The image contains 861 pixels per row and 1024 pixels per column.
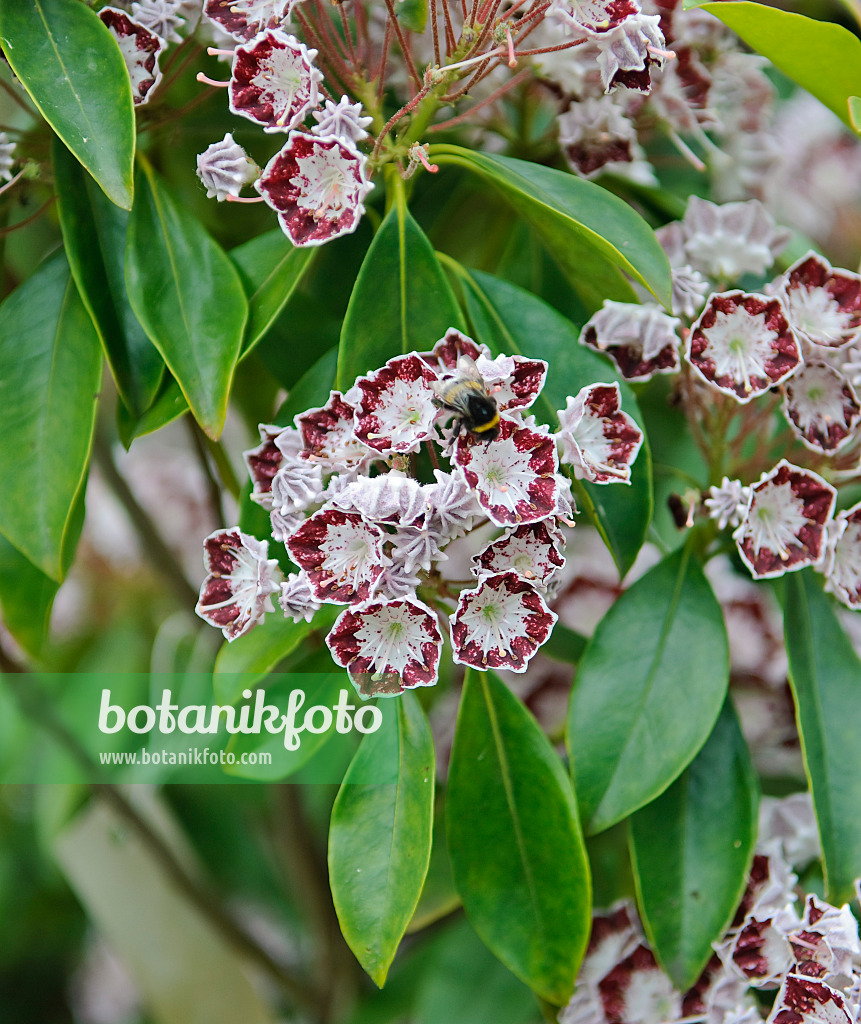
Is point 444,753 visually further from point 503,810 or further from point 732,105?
point 732,105

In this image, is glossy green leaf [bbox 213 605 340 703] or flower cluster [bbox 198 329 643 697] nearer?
flower cluster [bbox 198 329 643 697]

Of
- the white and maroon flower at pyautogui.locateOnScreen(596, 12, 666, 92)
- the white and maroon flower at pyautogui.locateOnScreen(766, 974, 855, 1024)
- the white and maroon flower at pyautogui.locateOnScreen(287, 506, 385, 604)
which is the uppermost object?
the white and maroon flower at pyautogui.locateOnScreen(596, 12, 666, 92)

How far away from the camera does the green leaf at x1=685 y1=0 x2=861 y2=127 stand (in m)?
0.80

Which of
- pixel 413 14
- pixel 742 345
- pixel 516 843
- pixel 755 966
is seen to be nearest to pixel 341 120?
pixel 413 14

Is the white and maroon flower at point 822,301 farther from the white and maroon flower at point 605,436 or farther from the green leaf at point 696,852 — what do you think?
the green leaf at point 696,852

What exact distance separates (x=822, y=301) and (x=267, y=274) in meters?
0.50

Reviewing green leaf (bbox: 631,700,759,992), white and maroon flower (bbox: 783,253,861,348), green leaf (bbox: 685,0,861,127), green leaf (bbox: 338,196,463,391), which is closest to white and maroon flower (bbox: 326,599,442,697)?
green leaf (bbox: 338,196,463,391)

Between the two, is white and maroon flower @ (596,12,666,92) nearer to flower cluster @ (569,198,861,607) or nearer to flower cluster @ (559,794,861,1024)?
flower cluster @ (569,198,861,607)

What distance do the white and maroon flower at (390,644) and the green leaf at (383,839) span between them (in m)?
0.10

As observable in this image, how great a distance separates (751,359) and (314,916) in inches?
39.1

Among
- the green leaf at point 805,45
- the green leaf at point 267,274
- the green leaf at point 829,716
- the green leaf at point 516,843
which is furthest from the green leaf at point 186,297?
the green leaf at point 829,716

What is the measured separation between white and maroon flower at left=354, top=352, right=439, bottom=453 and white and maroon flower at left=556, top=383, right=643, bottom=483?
11 cm

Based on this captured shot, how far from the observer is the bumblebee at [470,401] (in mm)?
677

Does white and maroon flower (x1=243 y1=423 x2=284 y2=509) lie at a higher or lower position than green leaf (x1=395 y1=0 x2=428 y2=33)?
lower
